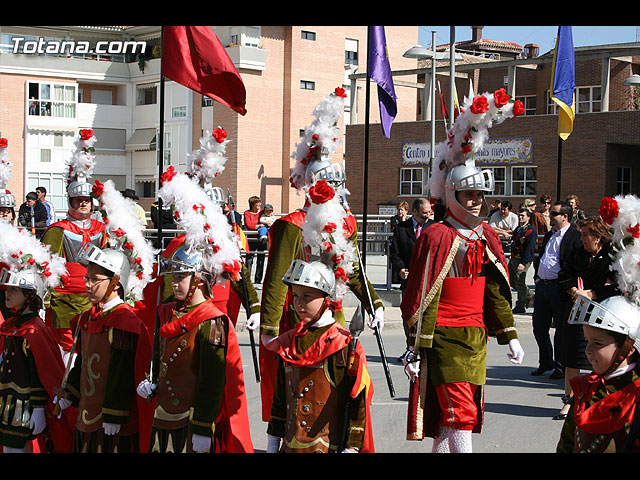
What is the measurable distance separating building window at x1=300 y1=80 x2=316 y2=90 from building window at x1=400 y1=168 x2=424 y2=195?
7013mm

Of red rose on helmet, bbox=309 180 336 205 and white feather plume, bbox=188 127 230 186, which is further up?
white feather plume, bbox=188 127 230 186

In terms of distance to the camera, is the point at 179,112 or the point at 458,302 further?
the point at 179,112

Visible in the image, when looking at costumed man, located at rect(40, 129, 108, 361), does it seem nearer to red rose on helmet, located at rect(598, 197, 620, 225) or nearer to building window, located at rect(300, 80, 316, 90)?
red rose on helmet, located at rect(598, 197, 620, 225)

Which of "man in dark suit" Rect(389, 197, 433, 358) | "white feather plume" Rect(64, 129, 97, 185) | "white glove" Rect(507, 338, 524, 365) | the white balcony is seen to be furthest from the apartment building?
"white glove" Rect(507, 338, 524, 365)

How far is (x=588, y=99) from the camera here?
4762cm

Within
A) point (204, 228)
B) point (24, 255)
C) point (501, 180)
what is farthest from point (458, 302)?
point (501, 180)

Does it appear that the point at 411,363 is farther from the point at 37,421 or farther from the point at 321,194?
the point at 37,421

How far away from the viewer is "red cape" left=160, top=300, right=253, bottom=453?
520cm

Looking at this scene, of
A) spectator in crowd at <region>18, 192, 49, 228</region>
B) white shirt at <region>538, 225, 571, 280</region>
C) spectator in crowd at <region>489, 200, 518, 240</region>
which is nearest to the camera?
white shirt at <region>538, 225, 571, 280</region>

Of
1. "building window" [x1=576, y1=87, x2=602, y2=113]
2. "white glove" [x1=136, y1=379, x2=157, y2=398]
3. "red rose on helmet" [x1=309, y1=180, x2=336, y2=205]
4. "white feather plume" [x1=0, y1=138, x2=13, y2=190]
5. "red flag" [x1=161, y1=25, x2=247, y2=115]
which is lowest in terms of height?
"white glove" [x1=136, y1=379, x2=157, y2=398]

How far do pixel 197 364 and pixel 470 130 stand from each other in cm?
240

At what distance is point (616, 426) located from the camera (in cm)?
409

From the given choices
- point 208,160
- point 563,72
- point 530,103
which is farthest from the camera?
point 530,103

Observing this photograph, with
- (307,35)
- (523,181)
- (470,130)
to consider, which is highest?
(307,35)
